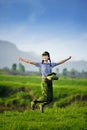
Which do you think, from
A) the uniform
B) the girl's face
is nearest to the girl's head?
the girl's face

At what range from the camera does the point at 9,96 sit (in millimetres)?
41656

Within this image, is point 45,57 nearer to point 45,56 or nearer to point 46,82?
point 45,56

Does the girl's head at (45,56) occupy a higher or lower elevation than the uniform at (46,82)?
higher

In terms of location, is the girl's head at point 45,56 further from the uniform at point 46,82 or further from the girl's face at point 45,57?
the uniform at point 46,82

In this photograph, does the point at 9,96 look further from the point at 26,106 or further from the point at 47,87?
the point at 47,87

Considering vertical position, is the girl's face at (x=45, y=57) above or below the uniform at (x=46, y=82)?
above

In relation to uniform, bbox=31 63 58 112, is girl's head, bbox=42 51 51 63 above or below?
above

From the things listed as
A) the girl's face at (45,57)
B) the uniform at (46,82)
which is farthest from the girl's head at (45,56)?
the uniform at (46,82)

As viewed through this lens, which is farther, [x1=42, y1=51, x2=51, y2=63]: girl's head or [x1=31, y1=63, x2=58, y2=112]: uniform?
[x1=42, y1=51, x2=51, y2=63]: girl's head

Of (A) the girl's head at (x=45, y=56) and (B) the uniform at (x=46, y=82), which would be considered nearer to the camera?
(B) the uniform at (x=46, y=82)

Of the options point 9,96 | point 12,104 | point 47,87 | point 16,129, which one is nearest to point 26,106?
point 12,104

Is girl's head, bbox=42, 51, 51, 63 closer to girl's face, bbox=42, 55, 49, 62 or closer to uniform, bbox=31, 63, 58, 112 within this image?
girl's face, bbox=42, 55, 49, 62

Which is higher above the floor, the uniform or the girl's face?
the girl's face

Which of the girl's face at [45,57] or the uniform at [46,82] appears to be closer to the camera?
the uniform at [46,82]
